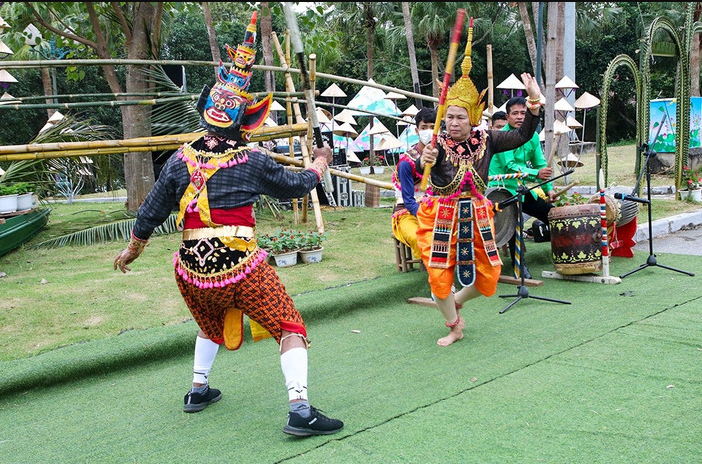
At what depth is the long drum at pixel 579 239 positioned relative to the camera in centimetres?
669

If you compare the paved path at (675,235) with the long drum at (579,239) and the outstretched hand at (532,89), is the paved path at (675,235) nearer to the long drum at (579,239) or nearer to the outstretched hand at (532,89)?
the long drum at (579,239)

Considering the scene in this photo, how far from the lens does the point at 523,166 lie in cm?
696

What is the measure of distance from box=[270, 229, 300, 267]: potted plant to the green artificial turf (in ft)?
4.67

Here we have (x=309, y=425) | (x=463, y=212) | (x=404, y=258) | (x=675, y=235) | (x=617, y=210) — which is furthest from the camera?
(x=675, y=235)

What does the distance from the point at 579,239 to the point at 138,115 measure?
6250mm

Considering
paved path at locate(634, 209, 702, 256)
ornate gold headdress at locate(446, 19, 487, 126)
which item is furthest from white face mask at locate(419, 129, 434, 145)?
paved path at locate(634, 209, 702, 256)

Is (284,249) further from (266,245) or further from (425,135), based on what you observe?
(425,135)

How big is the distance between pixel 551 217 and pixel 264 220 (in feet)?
16.4

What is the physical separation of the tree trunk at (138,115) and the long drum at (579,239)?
569 centimetres

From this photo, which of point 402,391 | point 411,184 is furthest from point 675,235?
point 402,391

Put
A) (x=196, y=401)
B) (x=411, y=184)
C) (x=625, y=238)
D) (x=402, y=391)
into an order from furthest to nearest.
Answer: (x=625, y=238) → (x=411, y=184) → (x=402, y=391) → (x=196, y=401)

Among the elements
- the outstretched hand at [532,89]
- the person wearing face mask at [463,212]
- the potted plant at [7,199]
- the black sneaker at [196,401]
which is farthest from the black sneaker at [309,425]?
the potted plant at [7,199]

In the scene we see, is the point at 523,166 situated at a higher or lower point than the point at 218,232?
higher

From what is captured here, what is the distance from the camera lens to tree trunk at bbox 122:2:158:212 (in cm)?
972
